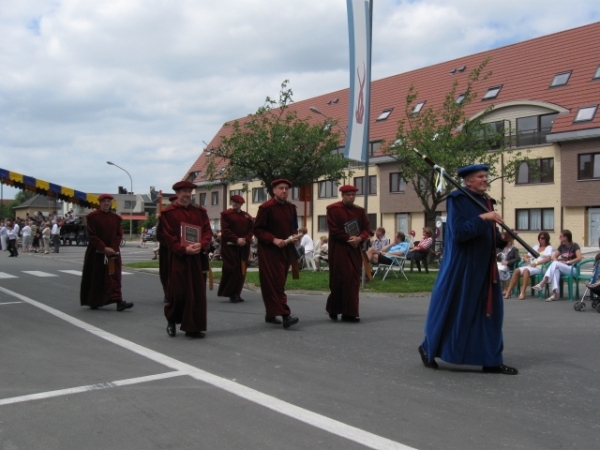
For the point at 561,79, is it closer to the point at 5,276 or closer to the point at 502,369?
the point at 5,276

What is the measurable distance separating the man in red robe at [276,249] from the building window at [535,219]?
1263 inches

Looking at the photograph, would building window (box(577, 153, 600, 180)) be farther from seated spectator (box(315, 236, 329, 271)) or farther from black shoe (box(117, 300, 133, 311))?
black shoe (box(117, 300, 133, 311))

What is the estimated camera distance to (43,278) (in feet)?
62.3

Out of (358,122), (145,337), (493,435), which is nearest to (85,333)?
(145,337)

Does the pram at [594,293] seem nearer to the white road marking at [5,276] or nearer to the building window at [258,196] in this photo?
the white road marking at [5,276]

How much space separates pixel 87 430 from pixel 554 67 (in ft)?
138

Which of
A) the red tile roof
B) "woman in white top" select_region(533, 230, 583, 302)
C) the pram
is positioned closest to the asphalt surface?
the pram

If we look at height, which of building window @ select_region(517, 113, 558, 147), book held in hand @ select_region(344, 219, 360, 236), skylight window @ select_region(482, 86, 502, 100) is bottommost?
book held in hand @ select_region(344, 219, 360, 236)

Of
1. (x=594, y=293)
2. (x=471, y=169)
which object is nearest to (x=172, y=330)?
(x=471, y=169)

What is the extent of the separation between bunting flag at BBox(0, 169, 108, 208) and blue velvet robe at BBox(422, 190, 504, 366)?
18.1 metres

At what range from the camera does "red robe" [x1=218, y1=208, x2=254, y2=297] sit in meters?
13.2

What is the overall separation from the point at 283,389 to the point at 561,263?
31.7 feet

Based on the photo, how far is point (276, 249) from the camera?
9805mm

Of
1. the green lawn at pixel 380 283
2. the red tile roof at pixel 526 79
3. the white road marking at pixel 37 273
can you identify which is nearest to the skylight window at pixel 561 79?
the red tile roof at pixel 526 79
